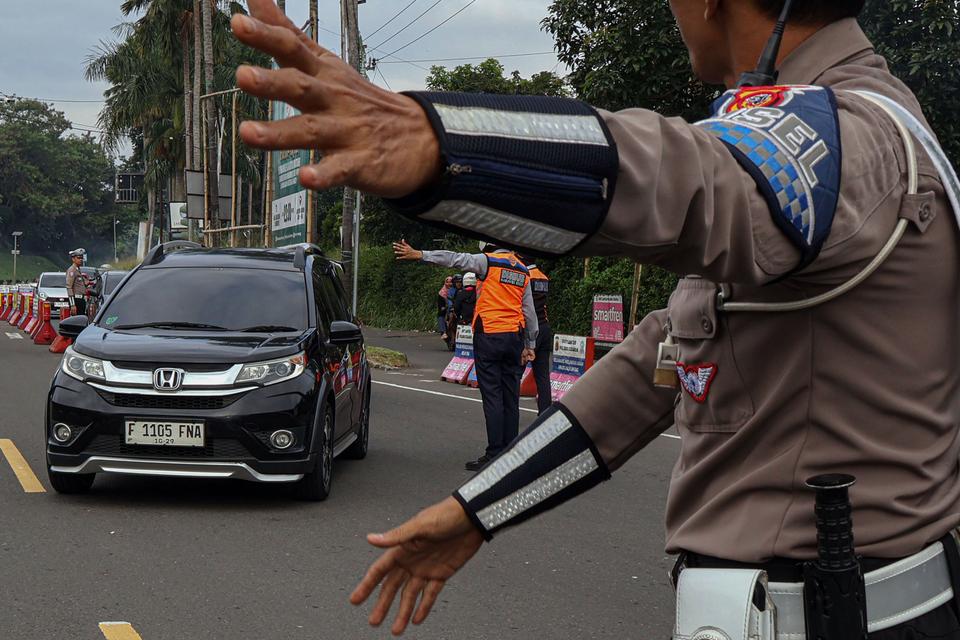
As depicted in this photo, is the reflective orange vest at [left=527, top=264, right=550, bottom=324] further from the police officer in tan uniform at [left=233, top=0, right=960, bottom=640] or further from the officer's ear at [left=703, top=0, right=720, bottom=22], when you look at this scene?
the officer's ear at [left=703, top=0, right=720, bottom=22]

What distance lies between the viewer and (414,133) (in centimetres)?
118

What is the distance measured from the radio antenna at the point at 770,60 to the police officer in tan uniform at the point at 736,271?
37 millimetres

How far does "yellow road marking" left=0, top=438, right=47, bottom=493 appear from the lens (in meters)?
8.08

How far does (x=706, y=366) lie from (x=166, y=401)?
20.4ft

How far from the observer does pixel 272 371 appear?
7.67m

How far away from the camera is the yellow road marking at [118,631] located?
192 inches

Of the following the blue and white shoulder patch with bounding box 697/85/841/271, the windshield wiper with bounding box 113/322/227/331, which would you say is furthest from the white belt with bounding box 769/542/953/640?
the windshield wiper with bounding box 113/322/227/331

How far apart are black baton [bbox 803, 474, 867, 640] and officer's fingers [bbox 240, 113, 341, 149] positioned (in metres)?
0.82

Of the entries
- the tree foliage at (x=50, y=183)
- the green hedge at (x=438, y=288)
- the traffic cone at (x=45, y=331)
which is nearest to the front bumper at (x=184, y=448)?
the green hedge at (x=438, y=288)

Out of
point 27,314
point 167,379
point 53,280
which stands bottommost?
point 27,314

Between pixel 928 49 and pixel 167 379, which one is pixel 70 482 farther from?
pixel 928 49

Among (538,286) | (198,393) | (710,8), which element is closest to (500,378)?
(538,286)

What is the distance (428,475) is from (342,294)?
202cm

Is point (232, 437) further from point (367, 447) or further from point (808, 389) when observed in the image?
point (808, 389)
